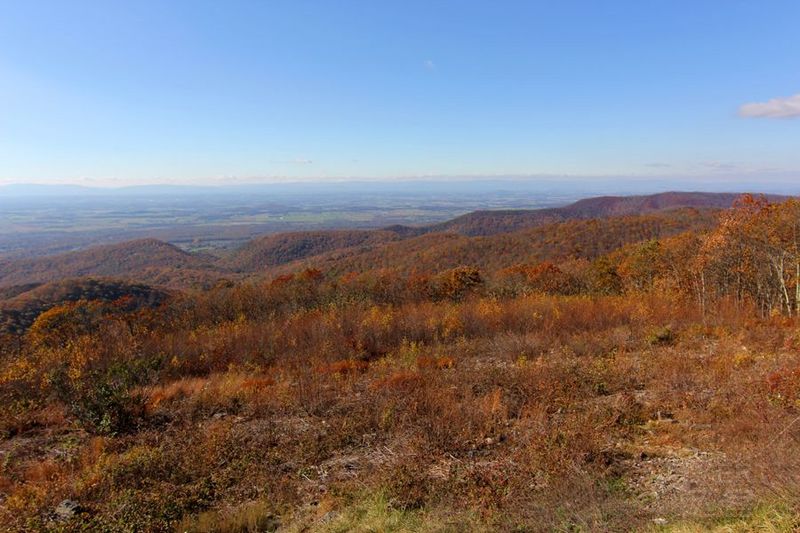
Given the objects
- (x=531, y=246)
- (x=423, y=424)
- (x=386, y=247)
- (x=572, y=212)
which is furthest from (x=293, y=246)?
(x=423, y=424)

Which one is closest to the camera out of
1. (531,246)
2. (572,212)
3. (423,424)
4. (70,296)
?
(423,424)

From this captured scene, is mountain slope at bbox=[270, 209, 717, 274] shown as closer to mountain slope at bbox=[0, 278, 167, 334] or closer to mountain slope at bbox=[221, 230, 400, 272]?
mountain slope at bbox=[0, 278, 167, 334]

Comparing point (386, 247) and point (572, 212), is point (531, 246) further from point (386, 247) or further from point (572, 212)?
point (572, 212)

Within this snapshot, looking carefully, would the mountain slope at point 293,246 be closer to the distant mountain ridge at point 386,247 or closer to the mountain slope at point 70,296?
the distant mountain ridge at point 386,247

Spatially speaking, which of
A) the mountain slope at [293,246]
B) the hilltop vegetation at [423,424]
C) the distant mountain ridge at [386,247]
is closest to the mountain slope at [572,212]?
the distant mountain ridge at [386,247]

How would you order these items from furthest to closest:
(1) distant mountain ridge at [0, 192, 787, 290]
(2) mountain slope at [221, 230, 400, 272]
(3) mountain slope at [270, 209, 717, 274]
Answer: (2) mountain slope at [221, 230, 400, 272], (1) distant mountain ridge at [0, 192, 787, 290], (3) mountain slope at [270, 209, 717, 274]

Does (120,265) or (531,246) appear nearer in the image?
(531,246)

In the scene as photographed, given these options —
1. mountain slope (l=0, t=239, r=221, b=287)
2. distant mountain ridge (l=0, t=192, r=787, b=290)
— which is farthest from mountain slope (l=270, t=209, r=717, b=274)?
mountain slope (l=0, t=239, r=221, b=287)

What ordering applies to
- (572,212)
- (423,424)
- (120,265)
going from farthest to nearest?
(572,212) → (120,265) → (423,424)

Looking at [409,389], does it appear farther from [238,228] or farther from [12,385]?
[238,228]
